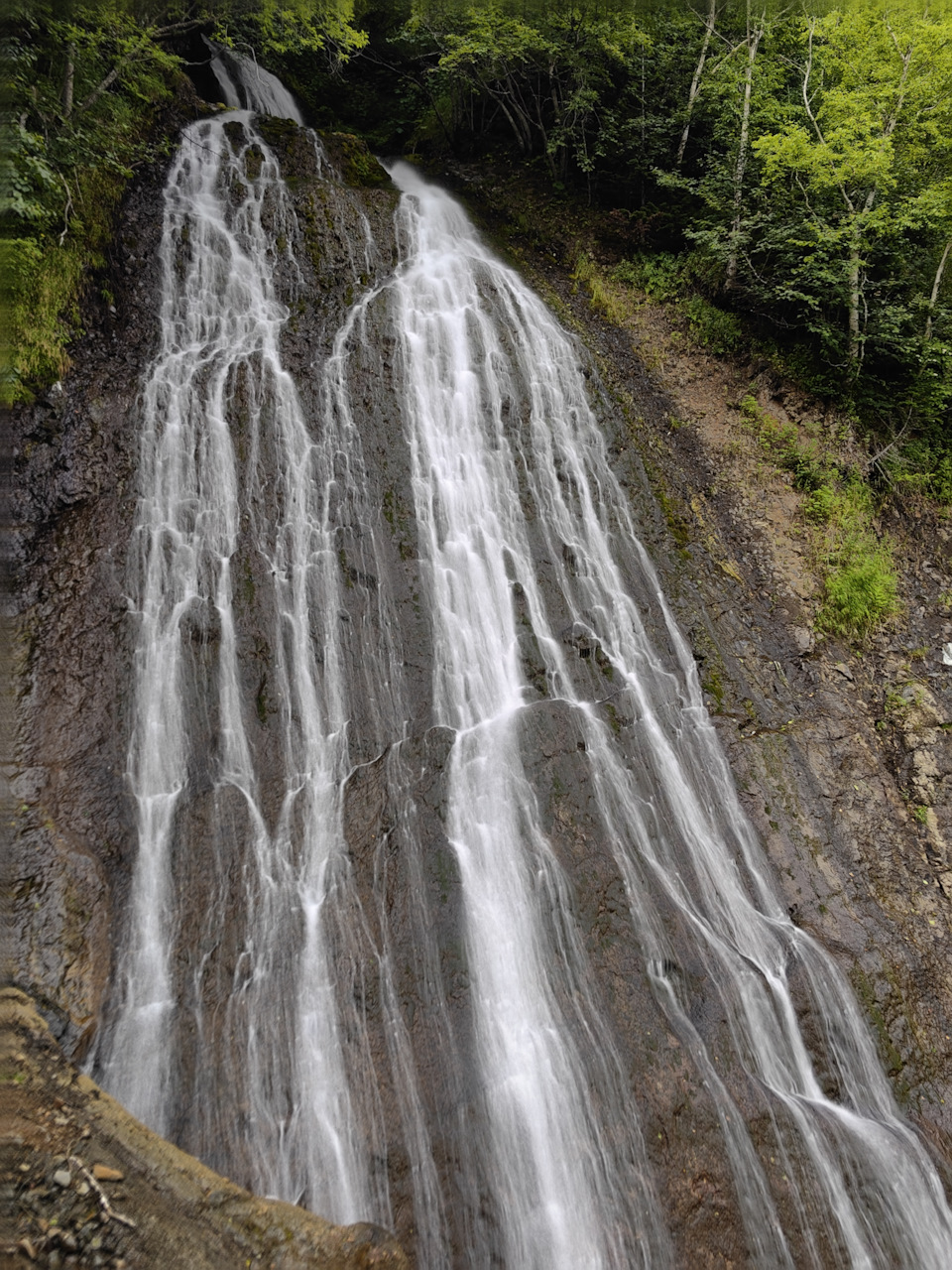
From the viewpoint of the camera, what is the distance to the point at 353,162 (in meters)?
11.9

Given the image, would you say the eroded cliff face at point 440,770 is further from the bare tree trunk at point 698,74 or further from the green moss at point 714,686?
the bare tree trunk at point 698,74

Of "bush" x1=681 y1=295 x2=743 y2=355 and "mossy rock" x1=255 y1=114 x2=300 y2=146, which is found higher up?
"mossy rock" x1=255 y1=114 x2=300 y2=146

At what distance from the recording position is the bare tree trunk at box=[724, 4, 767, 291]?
10.8m

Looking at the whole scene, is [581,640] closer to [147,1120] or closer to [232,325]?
[147,1120]

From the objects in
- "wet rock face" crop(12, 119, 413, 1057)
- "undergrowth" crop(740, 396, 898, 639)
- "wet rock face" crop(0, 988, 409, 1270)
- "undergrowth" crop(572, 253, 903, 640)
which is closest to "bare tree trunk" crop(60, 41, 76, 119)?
"wet rock face" crop(12, 119, 413, 1057)

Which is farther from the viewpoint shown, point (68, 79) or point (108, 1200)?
point (68, 79)

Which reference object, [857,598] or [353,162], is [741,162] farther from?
[857,598]

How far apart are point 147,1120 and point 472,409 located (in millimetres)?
8759

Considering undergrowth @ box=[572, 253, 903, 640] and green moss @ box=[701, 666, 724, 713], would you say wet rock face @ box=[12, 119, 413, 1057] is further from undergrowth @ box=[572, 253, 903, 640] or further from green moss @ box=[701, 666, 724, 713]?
undergrowth @ box=[572, 253, 903, 640]

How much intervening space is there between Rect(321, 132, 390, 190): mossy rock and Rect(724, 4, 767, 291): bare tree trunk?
6520 mm

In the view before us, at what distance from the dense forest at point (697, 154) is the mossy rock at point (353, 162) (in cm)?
139

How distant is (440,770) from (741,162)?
11.6m

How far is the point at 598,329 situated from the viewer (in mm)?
11359

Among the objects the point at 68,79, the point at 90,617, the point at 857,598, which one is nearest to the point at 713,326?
the point at 857,598
